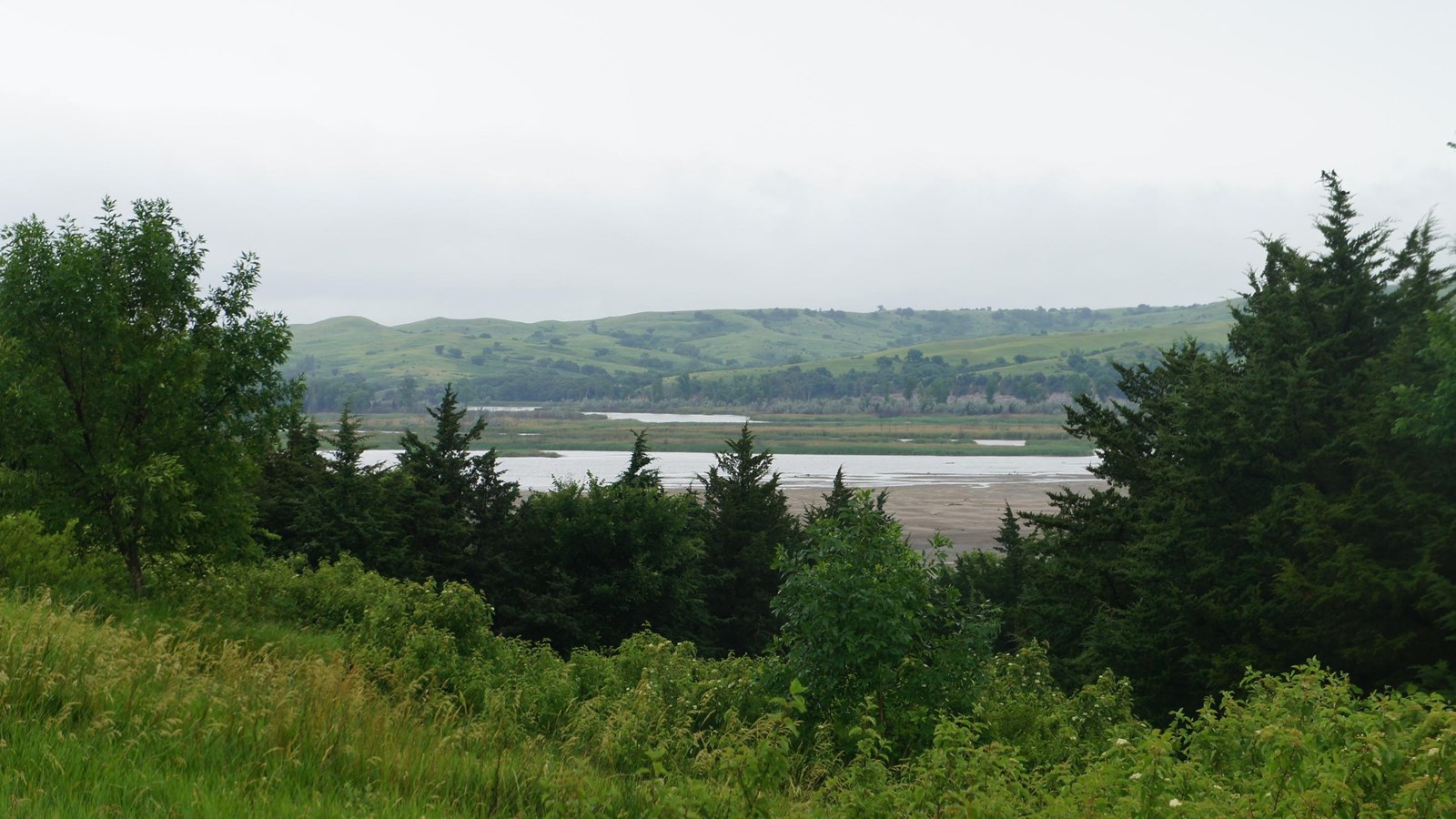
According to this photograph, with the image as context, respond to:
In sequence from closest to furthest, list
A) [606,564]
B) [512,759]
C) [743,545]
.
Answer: [512,759]
[606,564]
[743,545]

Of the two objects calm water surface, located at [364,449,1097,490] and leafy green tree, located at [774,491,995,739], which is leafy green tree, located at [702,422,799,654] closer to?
leafy green tree, located at [774,491,995,739]

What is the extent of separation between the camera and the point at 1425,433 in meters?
20.3

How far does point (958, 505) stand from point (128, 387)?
3256 inches

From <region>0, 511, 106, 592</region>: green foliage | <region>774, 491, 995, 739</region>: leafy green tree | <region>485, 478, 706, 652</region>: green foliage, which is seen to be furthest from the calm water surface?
<region>774, 491, 995, 739</region>: leafy green tree

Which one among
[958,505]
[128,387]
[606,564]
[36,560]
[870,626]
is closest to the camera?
[870,626]

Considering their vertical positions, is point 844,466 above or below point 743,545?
below

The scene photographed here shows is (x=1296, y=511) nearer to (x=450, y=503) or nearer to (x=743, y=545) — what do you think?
(x=743, y=545)

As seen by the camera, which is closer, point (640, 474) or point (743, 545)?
point (640, 474)

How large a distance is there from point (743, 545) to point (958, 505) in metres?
48.7

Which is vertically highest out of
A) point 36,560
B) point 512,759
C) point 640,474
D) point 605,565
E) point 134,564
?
point 36,560

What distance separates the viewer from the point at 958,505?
92.6m

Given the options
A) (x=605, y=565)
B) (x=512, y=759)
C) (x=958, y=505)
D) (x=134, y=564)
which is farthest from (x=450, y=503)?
(x=958, y=505)

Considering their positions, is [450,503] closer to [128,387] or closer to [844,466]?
[128,387]

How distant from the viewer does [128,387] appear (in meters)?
17.0
